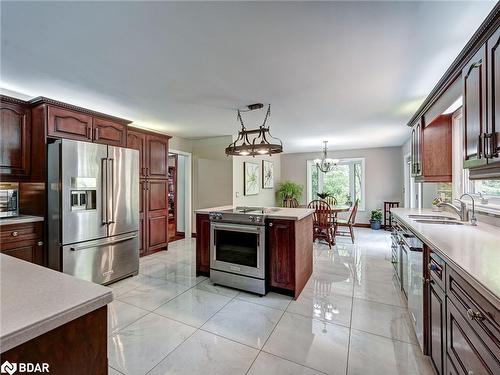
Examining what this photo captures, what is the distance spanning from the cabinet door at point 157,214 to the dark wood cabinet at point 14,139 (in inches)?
66.0

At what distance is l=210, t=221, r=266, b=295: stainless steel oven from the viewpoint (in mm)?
2713

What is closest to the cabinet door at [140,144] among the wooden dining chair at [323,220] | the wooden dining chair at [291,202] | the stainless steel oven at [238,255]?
the stainless steel oven at [238,255]

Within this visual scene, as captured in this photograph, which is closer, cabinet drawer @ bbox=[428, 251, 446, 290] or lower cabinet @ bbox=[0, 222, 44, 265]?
cabinet drawer @ bbox=[428, 251, 446, 290]

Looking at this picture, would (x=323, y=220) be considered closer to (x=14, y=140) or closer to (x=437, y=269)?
(x=437, y=269)

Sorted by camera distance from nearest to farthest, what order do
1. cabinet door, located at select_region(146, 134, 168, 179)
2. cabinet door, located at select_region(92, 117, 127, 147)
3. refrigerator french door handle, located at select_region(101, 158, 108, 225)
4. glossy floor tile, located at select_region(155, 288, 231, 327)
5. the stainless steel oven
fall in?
glossy floor tile, located at select_region(155, 288, 231, 327) → the stainless steel oven → refrigerator french door handle, located at select_region(101, 158, 108, 225) → cabinet door, located at select_region(92, 117, 127, 147) → cabinet door, located at select_region(146, 134, 168, 179)

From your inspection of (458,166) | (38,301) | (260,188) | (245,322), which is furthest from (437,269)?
(260,188)

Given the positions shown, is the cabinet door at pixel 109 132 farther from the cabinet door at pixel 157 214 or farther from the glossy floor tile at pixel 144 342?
the glossy floor tile at pixel 144 342

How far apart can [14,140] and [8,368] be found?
3017mm

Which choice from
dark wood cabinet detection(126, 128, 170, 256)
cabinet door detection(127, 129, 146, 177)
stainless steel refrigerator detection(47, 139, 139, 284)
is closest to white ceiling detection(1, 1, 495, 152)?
cabinet door detection(127, 129, 146, 177)

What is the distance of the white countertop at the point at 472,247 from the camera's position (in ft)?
3.33

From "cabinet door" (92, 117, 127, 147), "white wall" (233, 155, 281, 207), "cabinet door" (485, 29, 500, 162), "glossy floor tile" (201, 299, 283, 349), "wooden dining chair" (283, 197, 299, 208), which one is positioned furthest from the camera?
"wooden dining chair" (283, 197, 299, 208)

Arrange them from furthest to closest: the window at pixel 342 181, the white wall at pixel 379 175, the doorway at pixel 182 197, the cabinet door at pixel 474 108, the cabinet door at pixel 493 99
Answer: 1. the window at pixel 342 181
2. the white wall at pixel 379 175
3. the doorway at pixel 182 197
4. the cabinet door at pixel 474 108
5. the cabinet door at pixel 493 99

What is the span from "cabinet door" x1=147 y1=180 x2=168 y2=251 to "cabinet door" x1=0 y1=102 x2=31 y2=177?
1678 mm

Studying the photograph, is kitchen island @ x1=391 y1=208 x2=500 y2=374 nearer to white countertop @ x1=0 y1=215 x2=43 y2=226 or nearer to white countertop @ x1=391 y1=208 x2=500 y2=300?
white countertop @ x1=391 y1=208 x2=500 y2=300
